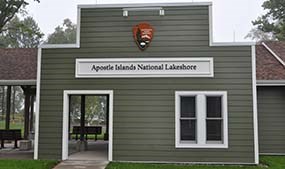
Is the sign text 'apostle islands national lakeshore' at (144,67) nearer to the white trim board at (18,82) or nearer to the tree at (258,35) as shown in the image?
the white trim board at (18,82)

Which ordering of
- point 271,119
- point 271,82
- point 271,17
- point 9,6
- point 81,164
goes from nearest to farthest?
1. point 81,164
2. point 271,82
3. point 271,119
4. point 9,6
5. point 271,17

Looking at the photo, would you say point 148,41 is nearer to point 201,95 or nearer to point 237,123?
point 201,95

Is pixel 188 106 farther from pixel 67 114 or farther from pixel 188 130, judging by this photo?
pixel 67 114

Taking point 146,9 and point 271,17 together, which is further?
point 271,17

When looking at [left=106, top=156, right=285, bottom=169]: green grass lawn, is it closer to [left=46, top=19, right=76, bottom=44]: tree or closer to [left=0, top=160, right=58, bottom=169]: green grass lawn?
[left=0, top=160, right=58, bottom=169]: green grass lawn

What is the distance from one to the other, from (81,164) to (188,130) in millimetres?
3251

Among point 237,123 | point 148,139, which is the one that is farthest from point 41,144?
point 237,123

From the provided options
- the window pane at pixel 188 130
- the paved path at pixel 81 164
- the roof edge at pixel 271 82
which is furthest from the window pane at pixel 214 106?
the paved path at pixel 81 164

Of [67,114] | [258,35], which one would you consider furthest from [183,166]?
[258,35]

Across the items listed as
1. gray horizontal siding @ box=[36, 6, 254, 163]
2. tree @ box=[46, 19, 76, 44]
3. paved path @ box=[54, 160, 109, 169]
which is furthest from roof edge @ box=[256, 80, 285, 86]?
tree @ box=[46, 19, 76, 44]

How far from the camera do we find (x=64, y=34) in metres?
46.8

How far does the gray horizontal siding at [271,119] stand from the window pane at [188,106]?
114 inches

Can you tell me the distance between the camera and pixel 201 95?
9.73m

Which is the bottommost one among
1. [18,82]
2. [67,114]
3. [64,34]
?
[67,114]
